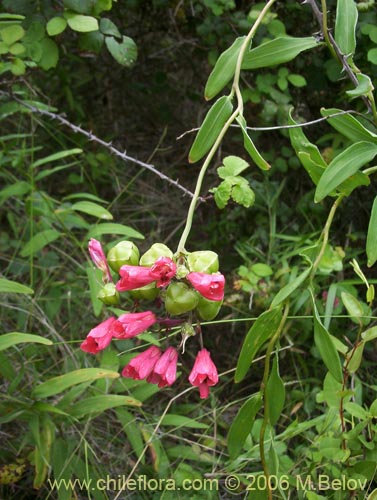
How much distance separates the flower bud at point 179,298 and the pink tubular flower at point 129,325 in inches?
3.2

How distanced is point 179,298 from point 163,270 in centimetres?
5

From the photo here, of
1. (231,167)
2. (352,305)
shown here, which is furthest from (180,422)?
(231,167)

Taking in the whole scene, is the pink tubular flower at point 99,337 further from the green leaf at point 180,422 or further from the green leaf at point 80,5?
the green leaf at point 80,5

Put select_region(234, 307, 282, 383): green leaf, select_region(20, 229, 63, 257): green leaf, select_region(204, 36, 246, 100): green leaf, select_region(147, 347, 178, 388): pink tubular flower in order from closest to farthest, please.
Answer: select_region(147, 347, 178, 388): pink tubular flower → select_region(234, 307, 282, 383): green leaf → select_region(204, 36, 246, 100): green leaf → select_region(20, 229, 63, 257): green leaf

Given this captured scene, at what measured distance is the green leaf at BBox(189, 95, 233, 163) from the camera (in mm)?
1178

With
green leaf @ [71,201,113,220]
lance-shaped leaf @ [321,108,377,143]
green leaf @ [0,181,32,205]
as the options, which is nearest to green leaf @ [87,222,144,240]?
green leaf @ [71,201,113,220]

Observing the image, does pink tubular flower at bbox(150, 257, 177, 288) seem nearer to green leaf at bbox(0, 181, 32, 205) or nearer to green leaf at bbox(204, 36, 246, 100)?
green leaf at bbox(204, 36, 246, 100)

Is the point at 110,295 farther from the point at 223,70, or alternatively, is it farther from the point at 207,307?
the point at 223,70

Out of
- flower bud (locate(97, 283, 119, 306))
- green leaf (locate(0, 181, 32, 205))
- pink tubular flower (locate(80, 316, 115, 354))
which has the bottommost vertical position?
green leaf (locate(0, 181, 32, 205))

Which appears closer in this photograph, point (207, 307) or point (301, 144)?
point (207, 307)

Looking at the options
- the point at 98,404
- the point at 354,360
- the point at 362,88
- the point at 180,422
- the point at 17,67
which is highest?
the point at 362,88

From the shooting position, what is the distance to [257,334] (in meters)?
1.17

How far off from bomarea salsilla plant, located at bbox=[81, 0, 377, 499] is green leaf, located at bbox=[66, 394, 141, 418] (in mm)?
280

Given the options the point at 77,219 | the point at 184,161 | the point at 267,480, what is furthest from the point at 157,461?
the point at 184,161
